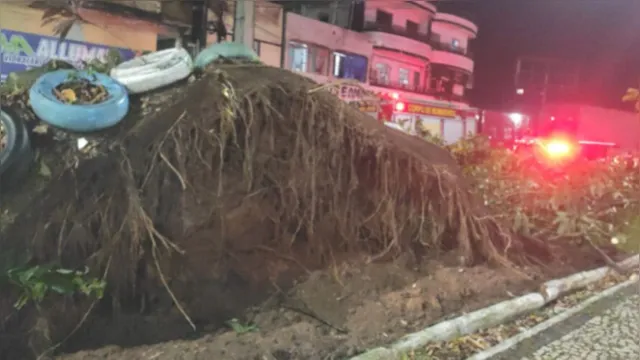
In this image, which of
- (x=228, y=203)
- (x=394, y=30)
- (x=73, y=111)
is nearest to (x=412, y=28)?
(x=394, y=30)

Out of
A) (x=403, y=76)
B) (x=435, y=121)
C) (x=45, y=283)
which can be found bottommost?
(x=45, y=283)

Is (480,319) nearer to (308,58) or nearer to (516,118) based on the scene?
(516,118)

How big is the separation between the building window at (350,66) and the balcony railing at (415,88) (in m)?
0.13

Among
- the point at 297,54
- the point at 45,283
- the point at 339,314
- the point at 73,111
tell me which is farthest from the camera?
the point at 297,54

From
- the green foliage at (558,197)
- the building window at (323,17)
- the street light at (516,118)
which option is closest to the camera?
the street light at (516,118)

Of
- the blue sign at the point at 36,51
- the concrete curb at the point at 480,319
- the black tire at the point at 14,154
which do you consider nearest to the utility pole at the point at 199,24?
the blue sign at the point at 36,51

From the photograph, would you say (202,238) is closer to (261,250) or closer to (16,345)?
(261,250)

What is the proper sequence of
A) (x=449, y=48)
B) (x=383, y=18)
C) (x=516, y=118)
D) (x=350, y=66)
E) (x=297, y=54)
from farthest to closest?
Answer: (x=297, y=54) < (x=350, y=66) < (x=383, y=18) < (x=449, y=48) < (x=516, y=118)

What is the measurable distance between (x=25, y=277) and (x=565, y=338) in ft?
12.0

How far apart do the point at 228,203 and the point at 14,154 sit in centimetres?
143

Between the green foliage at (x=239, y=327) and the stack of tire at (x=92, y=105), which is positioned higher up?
the stack of tire at (x=92, y=105)

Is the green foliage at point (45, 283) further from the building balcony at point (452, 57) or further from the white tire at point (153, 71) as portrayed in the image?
the building balcony at point (452, 57)

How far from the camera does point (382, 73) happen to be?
Answer: 5867 millimetres

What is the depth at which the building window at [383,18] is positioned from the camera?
5.48 meters
